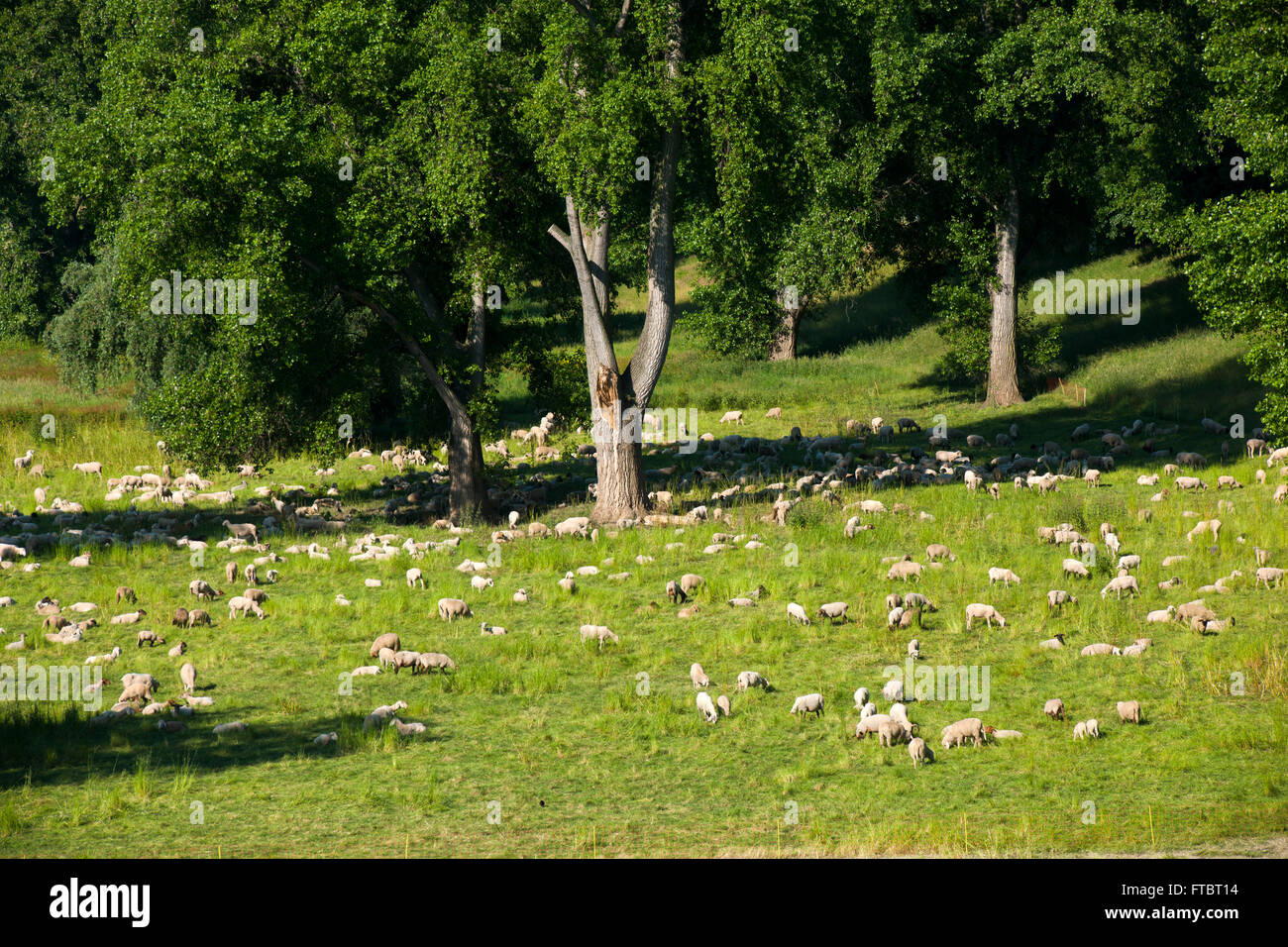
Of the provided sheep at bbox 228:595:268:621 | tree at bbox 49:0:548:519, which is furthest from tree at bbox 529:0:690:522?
sheep at bbox 228:595:268:621

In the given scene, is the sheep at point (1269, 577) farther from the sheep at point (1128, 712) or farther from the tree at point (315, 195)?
the tree at point (315, 195)

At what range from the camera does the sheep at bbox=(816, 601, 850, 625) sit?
2016 cm

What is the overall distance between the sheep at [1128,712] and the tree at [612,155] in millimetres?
12874

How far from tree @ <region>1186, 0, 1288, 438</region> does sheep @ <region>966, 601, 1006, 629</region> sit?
6211mm

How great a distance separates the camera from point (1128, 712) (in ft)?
52.0

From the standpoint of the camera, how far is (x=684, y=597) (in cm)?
2206

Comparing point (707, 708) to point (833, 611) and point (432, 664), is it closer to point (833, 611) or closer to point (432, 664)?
point (833, 611)

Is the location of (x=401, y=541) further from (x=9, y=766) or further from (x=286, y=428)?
(x=9, y=766)

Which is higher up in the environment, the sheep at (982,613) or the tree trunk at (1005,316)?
the tree trunk at (1005,316)

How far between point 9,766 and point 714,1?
19.5m

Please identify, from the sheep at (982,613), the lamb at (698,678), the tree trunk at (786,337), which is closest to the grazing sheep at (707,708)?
the lamb at (698,678)

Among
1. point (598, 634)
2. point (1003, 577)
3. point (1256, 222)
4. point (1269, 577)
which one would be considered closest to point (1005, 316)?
point (1256, 222)

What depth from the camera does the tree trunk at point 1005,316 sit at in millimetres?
39031

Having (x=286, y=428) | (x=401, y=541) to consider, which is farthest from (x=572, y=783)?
(x=286, y=428)
